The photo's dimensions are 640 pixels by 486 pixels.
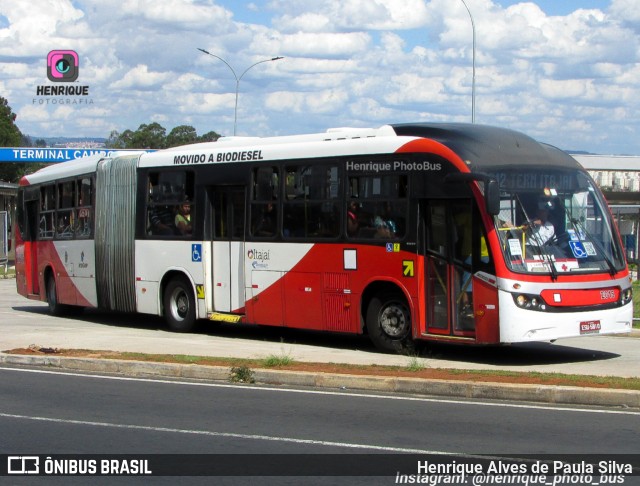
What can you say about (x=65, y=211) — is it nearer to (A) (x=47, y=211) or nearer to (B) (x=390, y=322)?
(A) (x=47, y=211)

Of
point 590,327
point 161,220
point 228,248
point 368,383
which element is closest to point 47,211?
point 161,220

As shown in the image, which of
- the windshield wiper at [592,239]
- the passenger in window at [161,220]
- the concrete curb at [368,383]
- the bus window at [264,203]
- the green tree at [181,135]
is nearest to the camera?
the concrete curb at [368,383]

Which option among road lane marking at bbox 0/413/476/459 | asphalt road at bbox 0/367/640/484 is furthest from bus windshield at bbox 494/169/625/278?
road lane marking at bbox 0/413/476/459

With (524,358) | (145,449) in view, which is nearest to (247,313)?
(524,358)

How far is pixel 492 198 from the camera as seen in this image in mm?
13258

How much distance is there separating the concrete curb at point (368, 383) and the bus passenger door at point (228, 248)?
12.7 feet

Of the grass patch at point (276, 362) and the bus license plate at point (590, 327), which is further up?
the bus license plate at point (590, 327)

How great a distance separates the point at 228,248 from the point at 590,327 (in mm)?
6771

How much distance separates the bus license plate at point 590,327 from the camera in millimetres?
13578

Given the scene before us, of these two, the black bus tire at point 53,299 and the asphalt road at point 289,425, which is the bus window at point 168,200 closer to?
the black bus tire at point 53,299

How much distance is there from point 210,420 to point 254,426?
565 millimetres

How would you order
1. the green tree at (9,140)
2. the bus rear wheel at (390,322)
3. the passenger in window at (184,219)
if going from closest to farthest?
the bus rear wheel at (390,322), the passenger in window at (184,219), the green tree at (9,140)

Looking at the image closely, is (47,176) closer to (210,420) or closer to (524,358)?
(524,358)

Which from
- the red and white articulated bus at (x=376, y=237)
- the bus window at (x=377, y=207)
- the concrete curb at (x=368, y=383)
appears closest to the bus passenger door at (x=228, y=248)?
the red and white articulated bus at (x=376, y=237)
